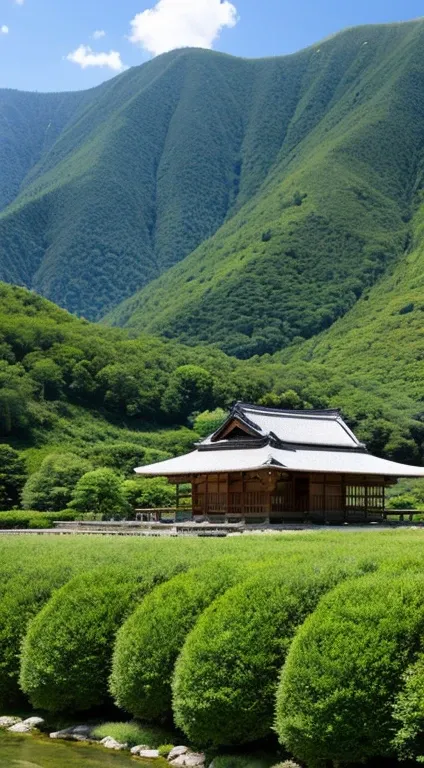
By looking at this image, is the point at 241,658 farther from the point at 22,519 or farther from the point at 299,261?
the point at 299,261

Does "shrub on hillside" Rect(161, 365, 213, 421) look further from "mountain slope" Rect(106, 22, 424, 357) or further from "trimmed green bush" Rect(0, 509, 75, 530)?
"trimmed green bush" Rect(0, 509, 75, 530)

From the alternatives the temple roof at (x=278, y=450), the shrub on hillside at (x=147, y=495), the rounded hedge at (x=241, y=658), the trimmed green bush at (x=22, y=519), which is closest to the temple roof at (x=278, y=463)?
the temple roof at (x=278, y=450)

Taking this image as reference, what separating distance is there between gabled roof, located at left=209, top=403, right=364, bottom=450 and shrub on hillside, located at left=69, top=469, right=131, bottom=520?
1232cm

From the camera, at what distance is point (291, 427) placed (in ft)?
158

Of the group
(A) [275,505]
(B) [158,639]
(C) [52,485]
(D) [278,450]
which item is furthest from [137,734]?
(C) [52,485]

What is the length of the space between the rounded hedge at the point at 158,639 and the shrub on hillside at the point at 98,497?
36785mm

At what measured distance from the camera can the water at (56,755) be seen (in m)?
18.7

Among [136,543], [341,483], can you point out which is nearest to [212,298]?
[341,483]

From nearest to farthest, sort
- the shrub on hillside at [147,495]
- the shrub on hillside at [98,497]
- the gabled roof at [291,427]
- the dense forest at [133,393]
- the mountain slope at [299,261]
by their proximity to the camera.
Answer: the gabled roof at [291,427], the shrub on hillside at [98,497], the shrub on hillside at [147,495], the dense forest at [133,393], the mountain slope at [299,261]

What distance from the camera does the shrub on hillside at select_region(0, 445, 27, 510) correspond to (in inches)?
2557

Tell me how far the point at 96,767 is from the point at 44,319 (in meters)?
103

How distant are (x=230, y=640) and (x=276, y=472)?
24390mm

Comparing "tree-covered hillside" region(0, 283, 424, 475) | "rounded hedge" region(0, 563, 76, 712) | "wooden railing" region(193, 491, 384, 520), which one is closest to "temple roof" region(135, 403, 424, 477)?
"wooden railing" region(193, 491, 384, 520)

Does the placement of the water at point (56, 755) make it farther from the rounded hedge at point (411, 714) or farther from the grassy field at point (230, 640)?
the rounded hedge at point (411, 714)
